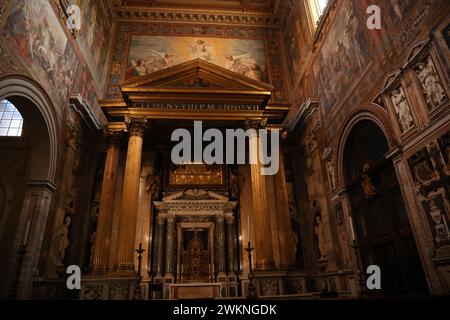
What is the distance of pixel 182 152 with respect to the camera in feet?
38.6

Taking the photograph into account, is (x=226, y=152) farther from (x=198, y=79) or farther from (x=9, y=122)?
(x=9, y=122)

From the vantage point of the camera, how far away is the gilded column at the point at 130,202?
8.01 m

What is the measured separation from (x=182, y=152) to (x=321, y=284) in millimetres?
6889

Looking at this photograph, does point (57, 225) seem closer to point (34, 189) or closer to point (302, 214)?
point (34, 189)

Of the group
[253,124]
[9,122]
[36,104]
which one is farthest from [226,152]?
[9,122]

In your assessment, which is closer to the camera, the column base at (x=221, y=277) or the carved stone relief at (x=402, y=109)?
the carved stone relief at (x=402, y=109)

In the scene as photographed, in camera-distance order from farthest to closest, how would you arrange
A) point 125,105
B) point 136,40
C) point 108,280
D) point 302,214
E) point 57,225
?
point 136,40
point 302,214
point 125,105
point 57,225
point 108,280

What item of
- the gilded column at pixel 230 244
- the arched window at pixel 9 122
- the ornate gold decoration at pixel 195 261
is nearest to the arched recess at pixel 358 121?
the gilded column at pixel 230 244

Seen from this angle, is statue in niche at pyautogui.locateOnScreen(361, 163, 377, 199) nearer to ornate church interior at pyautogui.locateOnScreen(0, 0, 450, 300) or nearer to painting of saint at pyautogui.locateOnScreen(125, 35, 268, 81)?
ornate church interior at pyautogui.locateOnScreen(0, 0, 450, 300)

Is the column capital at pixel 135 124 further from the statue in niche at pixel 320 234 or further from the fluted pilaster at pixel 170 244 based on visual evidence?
the statue in niche at pixel 320 234

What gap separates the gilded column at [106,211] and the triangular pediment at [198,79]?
2.29 meters

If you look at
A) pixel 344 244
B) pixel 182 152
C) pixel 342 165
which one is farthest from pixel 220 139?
pixel 344 244

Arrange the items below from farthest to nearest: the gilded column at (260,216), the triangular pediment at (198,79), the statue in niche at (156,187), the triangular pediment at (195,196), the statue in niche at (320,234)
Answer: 1. the statue in niche at (156,187)
2. the triangular pediment at (195,196)
3. the triangular pediment at (198,79)
4. the statue in niche at (320,234)
5. the gilded column at (260,216)

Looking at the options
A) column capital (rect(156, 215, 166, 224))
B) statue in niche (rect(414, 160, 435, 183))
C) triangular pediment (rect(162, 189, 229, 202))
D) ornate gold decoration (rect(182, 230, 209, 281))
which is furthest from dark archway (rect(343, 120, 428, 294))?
column capital (rect(156, 215, 166, 224))
